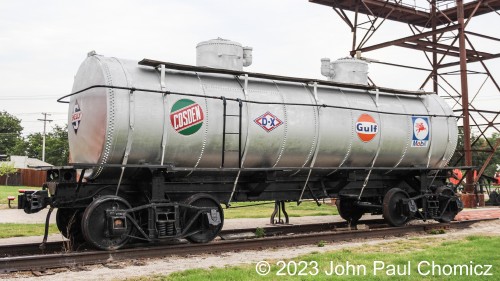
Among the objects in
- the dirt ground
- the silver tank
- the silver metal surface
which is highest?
the silver metal surface

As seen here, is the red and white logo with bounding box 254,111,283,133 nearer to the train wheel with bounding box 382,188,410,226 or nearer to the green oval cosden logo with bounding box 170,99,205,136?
the green oval cosden logo with bounding box 170,99,205,136

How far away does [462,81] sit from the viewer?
73.0ft

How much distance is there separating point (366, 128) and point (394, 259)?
16.9 feet

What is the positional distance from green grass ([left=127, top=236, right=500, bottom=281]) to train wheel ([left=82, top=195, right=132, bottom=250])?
2.13 metres

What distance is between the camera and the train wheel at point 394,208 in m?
14.5

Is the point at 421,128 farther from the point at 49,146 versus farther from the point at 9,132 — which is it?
the point at 9,132

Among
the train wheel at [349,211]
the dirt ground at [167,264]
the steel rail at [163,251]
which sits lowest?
the dirt ground at [167,264]

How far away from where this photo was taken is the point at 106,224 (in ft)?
32.8

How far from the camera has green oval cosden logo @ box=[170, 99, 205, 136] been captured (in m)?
10.7

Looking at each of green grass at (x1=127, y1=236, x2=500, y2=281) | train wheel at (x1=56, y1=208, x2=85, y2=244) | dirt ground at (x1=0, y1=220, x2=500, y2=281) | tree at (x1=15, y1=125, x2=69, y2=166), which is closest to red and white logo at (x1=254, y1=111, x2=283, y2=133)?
dirt ground at (x1=0, y1=220, x2=500, y2=281)

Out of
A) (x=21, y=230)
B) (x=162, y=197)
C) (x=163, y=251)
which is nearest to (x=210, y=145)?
(x=162, y=197)

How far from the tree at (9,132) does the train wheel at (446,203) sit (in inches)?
3765

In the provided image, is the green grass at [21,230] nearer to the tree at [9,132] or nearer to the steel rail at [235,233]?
the steel rail at [235,233]

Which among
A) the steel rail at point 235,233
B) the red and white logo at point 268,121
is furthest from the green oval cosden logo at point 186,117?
the steel rail at point 235,233
